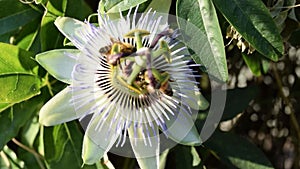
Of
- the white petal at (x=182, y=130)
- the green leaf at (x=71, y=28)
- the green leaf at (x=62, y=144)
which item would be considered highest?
the green leaf at (x=71, y=28)

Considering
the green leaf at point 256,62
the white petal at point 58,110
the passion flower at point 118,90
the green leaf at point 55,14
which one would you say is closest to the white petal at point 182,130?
the passion flower at point 118,90

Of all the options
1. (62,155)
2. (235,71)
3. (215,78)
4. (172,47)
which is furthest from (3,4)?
(235,71)

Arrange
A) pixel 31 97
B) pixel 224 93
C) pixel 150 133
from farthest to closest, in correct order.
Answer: pixel 224 93 → pixel 31 97 → pixel 150 133

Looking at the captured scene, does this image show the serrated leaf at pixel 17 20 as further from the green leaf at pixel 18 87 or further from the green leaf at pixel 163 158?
the green leaf at pixel 163 158

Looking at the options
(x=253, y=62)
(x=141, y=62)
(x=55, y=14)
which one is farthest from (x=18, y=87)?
(x=253, y=62)

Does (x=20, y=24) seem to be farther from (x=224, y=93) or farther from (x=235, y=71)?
(x=235, y=71)

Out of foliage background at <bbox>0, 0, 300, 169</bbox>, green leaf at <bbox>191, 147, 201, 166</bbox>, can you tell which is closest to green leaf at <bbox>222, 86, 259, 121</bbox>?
foliage background at <bbox>0, 0, 300, 169</bbox>

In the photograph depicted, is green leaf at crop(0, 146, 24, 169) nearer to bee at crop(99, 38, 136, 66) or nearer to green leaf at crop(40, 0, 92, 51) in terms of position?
green leaf at crop(40, 0, 92, 51)
